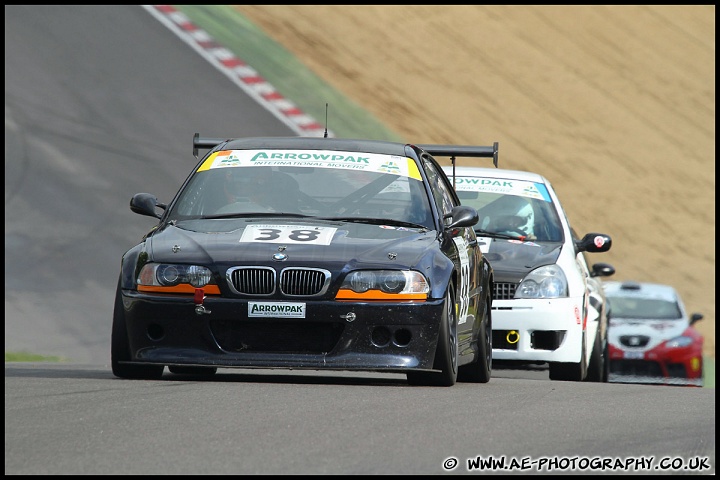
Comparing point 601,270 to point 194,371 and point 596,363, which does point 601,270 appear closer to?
point 596,363

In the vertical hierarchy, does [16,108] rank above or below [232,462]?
above

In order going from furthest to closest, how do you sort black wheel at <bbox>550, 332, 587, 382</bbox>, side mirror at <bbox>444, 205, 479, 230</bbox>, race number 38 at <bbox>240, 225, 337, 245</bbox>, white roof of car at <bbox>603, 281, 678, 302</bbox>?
white roof of car at <bbox>603, 281, 678, 302</bbox>
black wheel at <bbox>550, 332, 587, 382</bbox>
side mirror at <bbox>444, 205, 479, 230</bbox>
race number 38 at <bbox>240, 225, 337, 245</bbox>

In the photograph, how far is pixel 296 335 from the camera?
8.48 metres

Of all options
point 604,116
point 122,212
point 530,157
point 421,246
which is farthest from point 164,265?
point 604,116

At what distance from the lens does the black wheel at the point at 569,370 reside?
12102 mm

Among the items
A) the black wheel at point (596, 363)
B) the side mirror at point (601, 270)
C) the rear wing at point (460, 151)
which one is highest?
the rear wing at point (460, 151)

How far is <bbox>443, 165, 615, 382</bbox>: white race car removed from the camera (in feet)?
38.6

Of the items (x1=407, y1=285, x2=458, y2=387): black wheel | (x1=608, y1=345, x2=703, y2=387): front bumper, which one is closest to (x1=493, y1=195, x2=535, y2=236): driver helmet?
(x1=407, y1=285, x2=458, y2=387): black wheel

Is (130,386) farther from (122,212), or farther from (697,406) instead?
(122,212)

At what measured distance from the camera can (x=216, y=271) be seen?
849 cm

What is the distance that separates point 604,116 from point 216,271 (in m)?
29.5

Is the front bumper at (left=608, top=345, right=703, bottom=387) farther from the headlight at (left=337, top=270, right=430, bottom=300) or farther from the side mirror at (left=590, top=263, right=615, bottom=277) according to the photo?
the headlight at (left=337, top=270, right=430, bottom=300)

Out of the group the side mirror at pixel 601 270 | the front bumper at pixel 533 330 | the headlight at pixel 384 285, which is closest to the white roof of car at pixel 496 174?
the side mirror at pixel 601 270

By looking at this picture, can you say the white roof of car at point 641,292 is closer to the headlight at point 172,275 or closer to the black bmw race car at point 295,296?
the black bmw race car at point 295,296
